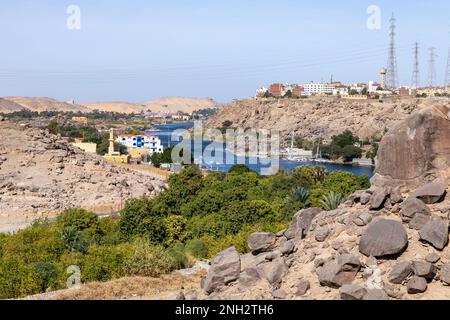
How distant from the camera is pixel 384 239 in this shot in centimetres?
1115

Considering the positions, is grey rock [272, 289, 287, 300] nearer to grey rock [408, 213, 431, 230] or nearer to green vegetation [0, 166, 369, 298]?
grey rock [408, 213, 431, 230]

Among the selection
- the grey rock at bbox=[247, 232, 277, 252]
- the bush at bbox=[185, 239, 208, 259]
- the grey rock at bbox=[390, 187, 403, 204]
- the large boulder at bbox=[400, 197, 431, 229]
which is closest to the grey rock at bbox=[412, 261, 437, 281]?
the large boulder at bbox=[400, 197, 431, 229]

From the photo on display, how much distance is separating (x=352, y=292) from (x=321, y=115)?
11996 centimetres

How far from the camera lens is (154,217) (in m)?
25.5

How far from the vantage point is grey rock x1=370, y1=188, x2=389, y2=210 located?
12.2 metres

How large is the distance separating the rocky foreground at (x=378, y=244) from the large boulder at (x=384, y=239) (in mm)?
18

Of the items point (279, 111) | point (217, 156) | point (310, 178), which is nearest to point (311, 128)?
point (279, 111)

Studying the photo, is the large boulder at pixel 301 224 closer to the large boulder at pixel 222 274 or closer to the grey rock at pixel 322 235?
the grey rock at pixel 322 235

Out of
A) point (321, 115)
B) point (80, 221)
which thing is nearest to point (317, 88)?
point (321, 115)

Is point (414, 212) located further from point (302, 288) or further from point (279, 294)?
point (279, 294)

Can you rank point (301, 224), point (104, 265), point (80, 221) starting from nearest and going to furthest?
point (301, 224)
point (104, 265)
point (80, 221)

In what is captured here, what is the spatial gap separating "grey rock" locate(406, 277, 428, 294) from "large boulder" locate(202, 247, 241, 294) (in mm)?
3586

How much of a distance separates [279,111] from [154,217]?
370 ft

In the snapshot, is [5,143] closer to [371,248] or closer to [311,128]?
[371,248]
